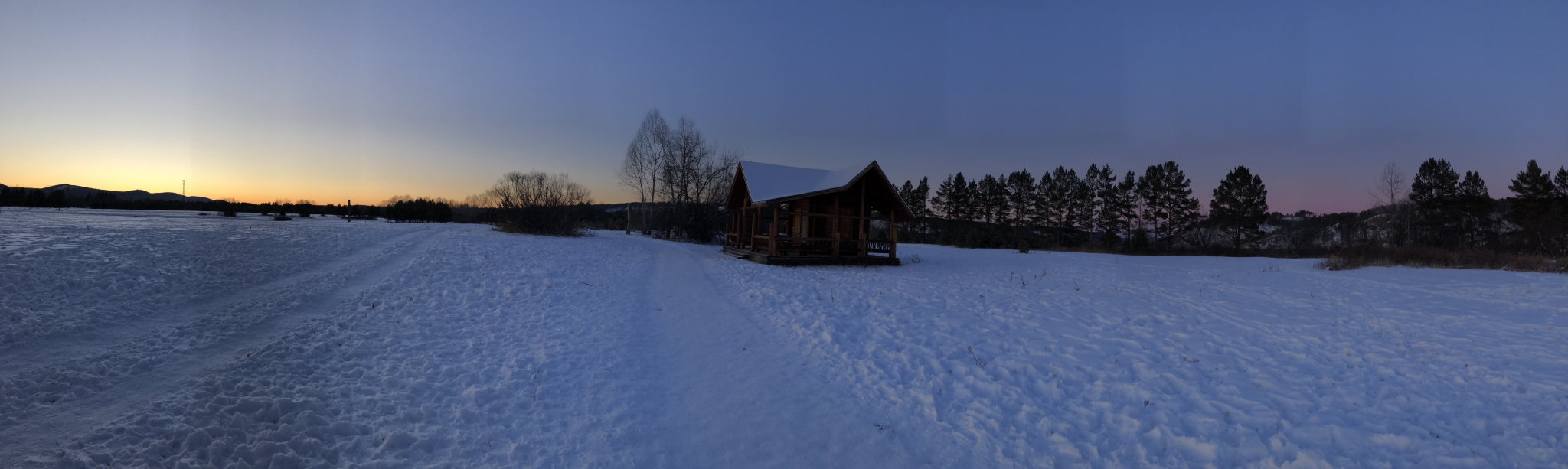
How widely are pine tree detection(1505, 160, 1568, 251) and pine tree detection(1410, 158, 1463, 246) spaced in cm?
246

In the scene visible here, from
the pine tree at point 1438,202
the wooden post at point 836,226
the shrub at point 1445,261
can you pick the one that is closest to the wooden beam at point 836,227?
the wooden post at point 836,226

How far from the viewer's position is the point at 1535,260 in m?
16.3

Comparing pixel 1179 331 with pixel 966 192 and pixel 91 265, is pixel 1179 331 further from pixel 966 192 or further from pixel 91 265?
pixel 966 192

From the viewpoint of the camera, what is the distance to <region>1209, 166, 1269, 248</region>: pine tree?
126ft

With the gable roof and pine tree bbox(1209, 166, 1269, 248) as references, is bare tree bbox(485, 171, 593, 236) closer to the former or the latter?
the gable roof

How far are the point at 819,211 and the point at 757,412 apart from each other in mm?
14144

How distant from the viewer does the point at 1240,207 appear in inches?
1533

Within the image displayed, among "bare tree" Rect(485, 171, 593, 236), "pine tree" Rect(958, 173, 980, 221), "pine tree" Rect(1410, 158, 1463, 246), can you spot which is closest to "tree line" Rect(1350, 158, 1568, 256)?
"pine tree" Rect(1410, 158, 1463, 246)

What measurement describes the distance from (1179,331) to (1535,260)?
20696 mm

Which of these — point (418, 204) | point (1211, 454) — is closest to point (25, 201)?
point (418, 204)

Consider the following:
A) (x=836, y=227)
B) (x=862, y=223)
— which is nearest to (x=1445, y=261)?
(x=862, y=223)

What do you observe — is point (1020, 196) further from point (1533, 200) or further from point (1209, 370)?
point (1209, 370)

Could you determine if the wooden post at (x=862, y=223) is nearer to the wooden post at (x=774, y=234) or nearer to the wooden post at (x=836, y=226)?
the wooden post at (x=836, y=226)

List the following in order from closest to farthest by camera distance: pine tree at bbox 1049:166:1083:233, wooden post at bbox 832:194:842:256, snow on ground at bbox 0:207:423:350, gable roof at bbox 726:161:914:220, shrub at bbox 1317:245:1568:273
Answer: snow on ground at bbox 0:207:423:350 → shrub at bbox 1317:245:1568:273 → gable roof at bbox 726:161:914:220 → wooden post at bbox 832:194:842:256 → pine tree at bbox 1049:166:1083:233
